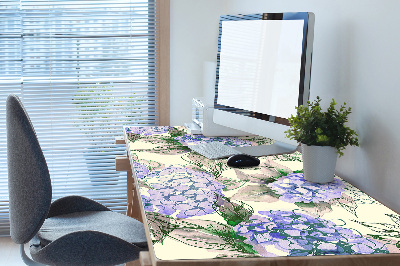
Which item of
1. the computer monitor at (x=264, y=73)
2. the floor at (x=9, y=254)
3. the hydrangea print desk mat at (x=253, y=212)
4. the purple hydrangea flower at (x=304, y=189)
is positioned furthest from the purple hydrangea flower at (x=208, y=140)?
the floor at (x=9, y=254)

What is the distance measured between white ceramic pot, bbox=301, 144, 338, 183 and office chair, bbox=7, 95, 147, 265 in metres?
0.63

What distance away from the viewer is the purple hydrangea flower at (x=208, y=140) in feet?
7.84

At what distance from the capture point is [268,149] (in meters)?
2.19

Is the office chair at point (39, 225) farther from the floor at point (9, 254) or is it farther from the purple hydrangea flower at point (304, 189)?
the floor at point (9, 254)

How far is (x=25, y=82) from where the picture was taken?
3367mm

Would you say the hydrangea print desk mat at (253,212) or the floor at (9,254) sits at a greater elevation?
the hydrangea print desk mat at (253,212)

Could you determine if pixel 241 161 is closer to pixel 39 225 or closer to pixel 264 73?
pixel 264 73

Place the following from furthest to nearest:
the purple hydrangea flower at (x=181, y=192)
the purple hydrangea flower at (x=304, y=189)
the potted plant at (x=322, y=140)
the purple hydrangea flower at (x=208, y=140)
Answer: the purple hydrangea flower at (x=208, y=140) → the potted plant at (x=322, y=140) → the purple hydrangea flower at (x=304, y=189) → the purple hydrangea flower at (x=181, y=192)

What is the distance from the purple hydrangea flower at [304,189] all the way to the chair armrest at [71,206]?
88 centimetres

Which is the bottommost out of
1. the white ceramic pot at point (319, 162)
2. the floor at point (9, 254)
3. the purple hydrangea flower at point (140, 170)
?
the floor at point (9, 254)

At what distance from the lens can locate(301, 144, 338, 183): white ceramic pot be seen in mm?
1704

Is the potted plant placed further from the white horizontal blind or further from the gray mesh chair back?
the white horizontal blind

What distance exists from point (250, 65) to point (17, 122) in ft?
3.04

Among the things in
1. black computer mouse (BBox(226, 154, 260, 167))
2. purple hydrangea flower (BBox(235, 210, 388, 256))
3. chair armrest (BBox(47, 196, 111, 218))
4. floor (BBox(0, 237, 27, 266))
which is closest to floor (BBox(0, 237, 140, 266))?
floor (BBox(0, 237, 27, 266))
